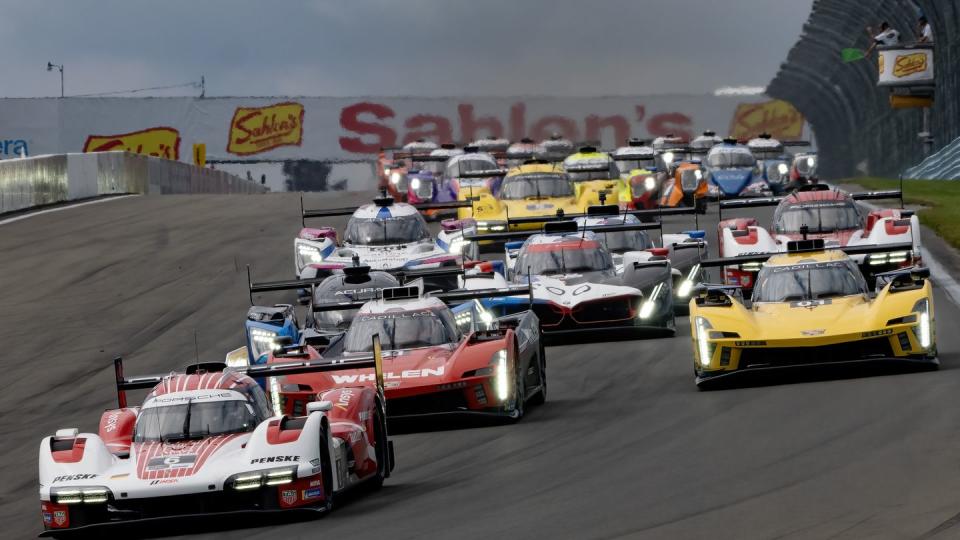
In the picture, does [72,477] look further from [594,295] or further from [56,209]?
[56,209]

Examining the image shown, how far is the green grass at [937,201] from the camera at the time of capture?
34.1 metres

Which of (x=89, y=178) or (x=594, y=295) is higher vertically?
(x=89, y=178)

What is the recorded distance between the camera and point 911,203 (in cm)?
4056

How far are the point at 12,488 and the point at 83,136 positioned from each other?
63.8 m

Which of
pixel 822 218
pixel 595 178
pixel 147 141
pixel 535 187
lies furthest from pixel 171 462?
pixel 147 141

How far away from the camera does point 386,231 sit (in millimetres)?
31297

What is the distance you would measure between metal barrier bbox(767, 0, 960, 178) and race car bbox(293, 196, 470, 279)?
18394 mm

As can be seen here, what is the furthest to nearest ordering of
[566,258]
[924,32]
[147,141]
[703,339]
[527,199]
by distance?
[147,141] < [924,32] < [527,199] < [566,258] < [703,339]

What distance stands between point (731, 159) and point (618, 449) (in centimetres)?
2900

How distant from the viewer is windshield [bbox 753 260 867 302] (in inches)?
779

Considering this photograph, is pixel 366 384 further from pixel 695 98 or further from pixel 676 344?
pixel 695 98

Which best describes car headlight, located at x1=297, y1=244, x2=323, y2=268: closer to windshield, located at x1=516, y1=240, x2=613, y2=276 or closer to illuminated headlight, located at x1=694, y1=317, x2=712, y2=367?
windshield, located at x1=516, y1=240, x2=613, y2=276

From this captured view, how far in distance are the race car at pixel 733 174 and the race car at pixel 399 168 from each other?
706 centimetres


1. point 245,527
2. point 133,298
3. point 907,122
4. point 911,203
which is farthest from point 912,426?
point 907,122
